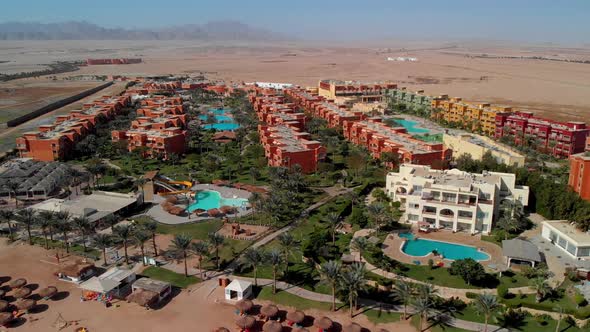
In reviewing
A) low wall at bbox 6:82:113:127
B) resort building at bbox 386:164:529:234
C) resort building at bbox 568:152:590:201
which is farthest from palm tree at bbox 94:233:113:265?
low wall at bbox 6:82:113:127

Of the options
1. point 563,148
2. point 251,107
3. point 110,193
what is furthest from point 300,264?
point 251,107

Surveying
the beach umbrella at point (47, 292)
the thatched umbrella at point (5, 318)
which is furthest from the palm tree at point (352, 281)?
the thatched umbrella at point (5, 318)

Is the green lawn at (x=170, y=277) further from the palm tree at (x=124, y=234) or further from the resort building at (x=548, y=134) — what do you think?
the resort building at (x=548, y=134)

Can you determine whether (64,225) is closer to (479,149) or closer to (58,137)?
(58,137)

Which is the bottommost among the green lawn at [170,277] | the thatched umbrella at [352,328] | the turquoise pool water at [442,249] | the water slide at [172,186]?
the green lawn at [170,277]

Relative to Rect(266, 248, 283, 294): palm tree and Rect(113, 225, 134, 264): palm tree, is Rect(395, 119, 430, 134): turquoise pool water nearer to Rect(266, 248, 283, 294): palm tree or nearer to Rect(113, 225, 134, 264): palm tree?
Rect(266, 248, 283, 294): palm tree

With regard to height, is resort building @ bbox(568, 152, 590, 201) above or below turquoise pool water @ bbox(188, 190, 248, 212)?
above
